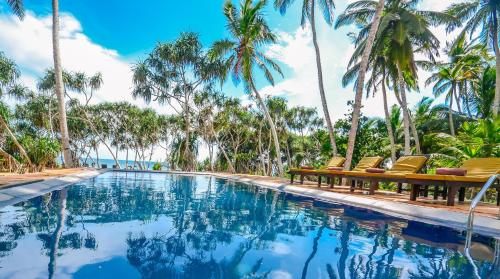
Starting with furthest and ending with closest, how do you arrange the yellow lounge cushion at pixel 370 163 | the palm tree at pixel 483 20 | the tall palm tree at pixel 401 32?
1. the palm tree at pixel 483 20
2. the tall palm tree at pixel 401 32
3. the yellow lounge cushion at pixel 370 163

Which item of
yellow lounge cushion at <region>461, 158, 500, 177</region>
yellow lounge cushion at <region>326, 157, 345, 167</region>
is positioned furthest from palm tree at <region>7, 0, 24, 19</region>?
yellow lounge cushion at <region>461, 158, 500, 177</region>

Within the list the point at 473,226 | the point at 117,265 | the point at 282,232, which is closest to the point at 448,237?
the point at 473,226

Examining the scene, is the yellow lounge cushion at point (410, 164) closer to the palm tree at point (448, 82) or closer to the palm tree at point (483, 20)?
the palm tree at point (483, 20)

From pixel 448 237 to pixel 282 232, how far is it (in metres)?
2.59

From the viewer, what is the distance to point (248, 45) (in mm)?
17344

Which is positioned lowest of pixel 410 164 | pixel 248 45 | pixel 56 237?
pixel 56 237

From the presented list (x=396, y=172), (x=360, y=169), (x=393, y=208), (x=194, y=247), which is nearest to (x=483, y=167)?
(x=396, y=172)

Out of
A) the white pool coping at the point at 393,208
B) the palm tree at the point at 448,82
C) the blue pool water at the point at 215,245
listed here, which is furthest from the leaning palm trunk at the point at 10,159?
the palm tree at the point at 448,82

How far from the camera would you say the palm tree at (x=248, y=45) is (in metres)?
16.9

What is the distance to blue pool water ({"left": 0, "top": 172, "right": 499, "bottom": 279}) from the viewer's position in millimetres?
2660

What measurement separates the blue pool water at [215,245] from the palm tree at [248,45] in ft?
41.8

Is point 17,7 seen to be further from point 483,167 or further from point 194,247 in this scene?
point 483,167

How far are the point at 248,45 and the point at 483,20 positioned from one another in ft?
47.5

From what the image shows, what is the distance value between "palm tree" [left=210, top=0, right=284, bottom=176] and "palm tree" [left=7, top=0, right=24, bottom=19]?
386 inches
